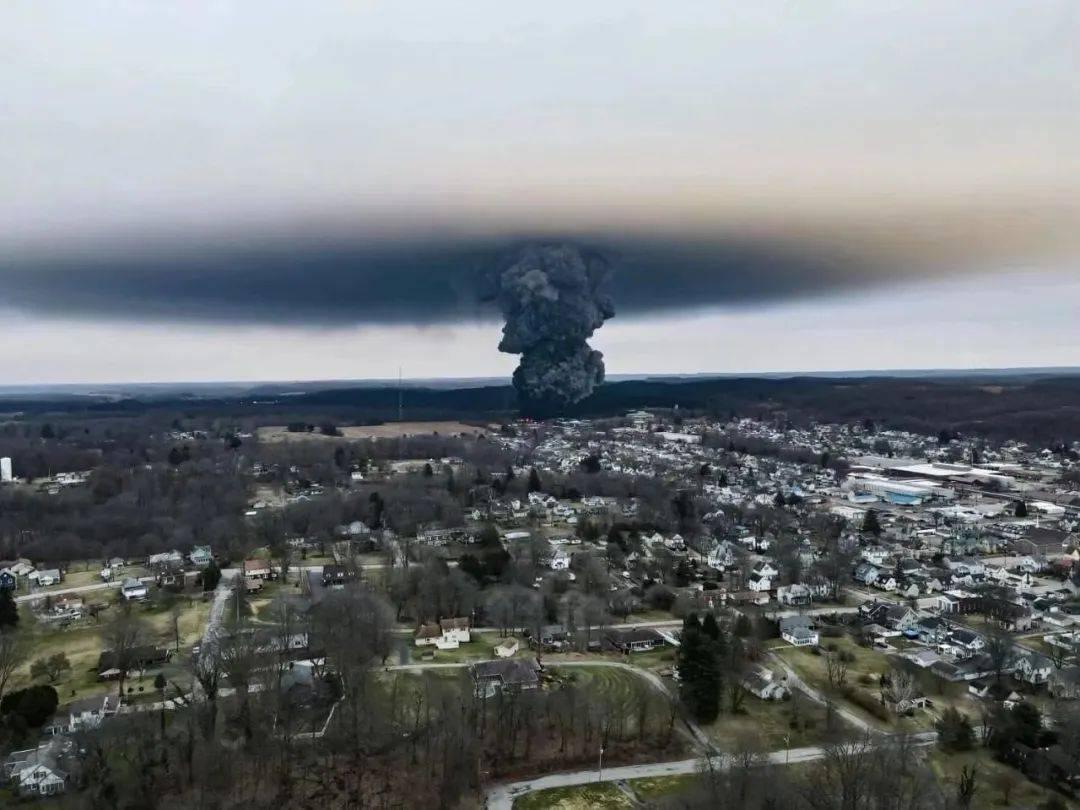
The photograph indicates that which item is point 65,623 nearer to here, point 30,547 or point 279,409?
point 30,547

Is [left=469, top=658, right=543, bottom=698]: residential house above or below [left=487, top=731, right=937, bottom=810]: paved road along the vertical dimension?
above

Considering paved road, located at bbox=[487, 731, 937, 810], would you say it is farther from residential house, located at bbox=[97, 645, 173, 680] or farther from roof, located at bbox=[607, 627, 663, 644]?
residential house, located at bbox=[97, 645, 173, 680]

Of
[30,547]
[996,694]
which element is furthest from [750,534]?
[30,547]

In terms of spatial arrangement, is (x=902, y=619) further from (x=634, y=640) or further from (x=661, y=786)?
(x=661, y=786)

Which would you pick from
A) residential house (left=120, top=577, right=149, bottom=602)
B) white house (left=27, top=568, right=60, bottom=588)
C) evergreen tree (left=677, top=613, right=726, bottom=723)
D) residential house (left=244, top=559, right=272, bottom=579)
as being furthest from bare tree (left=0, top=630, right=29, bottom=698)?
evergreen tree (left=677, top=613, right=726, bottom=723)

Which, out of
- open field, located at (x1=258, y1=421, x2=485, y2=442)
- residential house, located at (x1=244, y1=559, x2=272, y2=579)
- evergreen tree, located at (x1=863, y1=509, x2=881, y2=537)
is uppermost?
open field, located at (x1=258, y1=421, x2=485, y2=442)

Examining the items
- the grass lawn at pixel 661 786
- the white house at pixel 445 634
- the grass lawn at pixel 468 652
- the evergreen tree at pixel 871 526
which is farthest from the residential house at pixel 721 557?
the grass lawn at pixel 661 786
